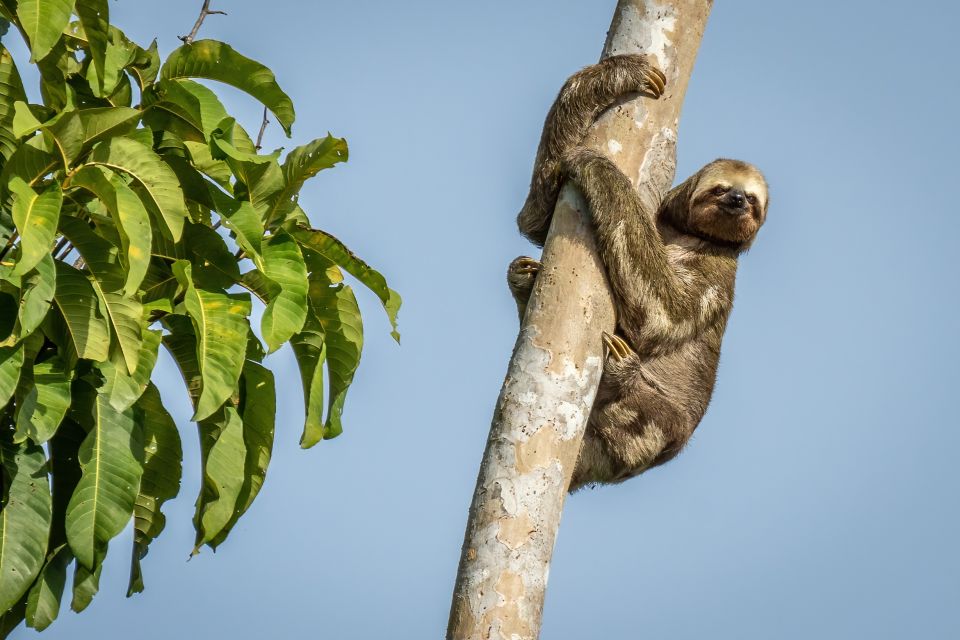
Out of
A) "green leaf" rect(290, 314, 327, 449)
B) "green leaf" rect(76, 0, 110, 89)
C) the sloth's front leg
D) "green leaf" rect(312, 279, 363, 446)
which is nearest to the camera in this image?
"green leaf" rect(76, 0, 110, 89)

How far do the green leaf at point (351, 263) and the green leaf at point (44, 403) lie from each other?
1.21 meters

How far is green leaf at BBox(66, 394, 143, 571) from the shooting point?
4.22 m

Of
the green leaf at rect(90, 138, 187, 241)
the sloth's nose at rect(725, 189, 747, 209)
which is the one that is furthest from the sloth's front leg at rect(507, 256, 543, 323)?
the green leaf at rect(90, 138, 187, 241)

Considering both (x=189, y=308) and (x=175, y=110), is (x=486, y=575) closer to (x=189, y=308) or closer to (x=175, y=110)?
(x=189, y=308)

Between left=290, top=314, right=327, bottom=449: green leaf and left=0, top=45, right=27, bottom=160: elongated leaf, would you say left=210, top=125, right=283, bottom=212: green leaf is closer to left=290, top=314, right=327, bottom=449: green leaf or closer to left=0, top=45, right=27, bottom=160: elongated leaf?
left=290, top=314, right=327, bottom=449: green leaf

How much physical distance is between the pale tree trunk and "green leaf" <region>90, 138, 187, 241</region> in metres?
1.41

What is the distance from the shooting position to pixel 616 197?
4.71m

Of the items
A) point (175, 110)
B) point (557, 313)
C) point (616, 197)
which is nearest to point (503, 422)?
point (557, 313)

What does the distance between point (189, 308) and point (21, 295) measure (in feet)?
1.94

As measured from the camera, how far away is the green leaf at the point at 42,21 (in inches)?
159

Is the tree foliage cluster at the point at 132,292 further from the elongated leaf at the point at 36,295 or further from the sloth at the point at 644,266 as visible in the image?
the sloth at the point at 644,266

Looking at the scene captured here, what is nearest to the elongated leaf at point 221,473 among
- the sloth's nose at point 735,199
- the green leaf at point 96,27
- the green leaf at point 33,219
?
the green leaf at point 33,219

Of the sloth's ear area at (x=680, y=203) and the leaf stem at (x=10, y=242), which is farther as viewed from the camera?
the sloth's ear area at (x=680, y=203)

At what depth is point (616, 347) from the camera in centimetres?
479
